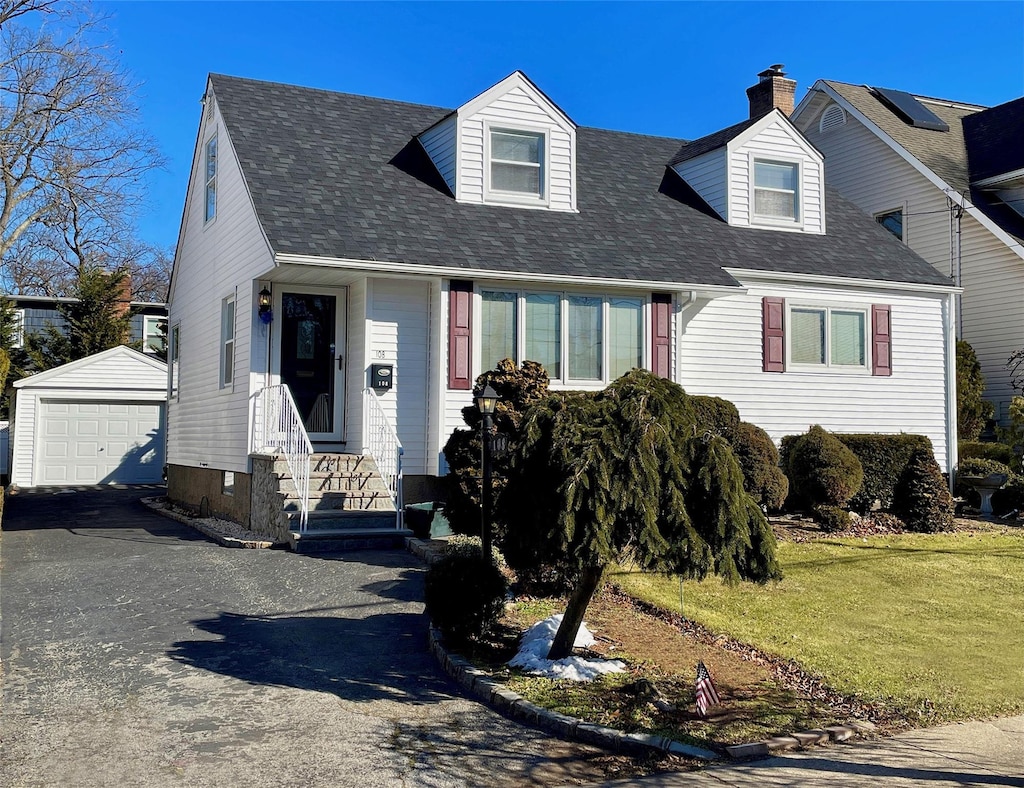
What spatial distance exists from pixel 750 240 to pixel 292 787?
13.3 metres

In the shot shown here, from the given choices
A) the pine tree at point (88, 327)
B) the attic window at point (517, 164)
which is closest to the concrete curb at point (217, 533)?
the attic window at point (517, 164)

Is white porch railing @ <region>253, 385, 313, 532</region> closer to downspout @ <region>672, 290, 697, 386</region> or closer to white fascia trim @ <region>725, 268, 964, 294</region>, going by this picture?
downspout @ <region>672, 290, 697, 386</region>

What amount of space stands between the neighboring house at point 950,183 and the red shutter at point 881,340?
16.5ft

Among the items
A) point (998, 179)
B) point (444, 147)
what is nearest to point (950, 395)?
point (998, 179)

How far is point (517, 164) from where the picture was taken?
15.1 m

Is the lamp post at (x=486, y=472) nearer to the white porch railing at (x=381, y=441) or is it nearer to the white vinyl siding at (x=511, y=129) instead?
the white porch railing at (x=381, y=441)

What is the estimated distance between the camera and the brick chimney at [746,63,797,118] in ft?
62.0

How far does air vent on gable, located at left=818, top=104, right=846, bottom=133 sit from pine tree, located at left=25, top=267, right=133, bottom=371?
20.2 meters

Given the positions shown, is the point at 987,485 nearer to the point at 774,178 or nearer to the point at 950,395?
the point at 950,395

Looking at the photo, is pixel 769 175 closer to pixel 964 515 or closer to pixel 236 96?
pixel 964 515

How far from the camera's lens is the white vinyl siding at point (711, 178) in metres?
16.8

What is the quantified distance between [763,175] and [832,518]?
22.7 feet

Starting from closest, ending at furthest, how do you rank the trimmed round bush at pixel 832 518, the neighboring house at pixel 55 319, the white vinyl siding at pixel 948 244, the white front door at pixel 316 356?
the trimmed round bush at pixel 832 518 < the white front door at pixel 316 356 < the white vinyl siding at pixel 948 244 < the neighboring house at pixel 55 319

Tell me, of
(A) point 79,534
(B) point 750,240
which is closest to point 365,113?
(B) point 750,240
